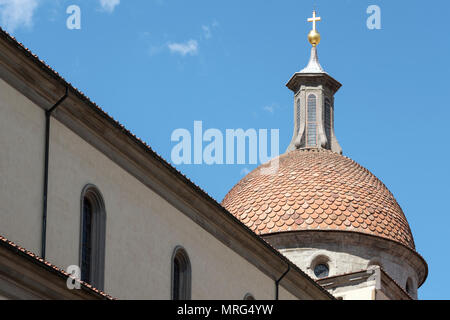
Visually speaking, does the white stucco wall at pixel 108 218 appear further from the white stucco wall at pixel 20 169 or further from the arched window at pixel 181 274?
the arched window at pixel 181 274

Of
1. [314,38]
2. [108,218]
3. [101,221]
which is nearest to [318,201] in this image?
[314,38]

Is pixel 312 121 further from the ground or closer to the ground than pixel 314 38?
closer to the ground

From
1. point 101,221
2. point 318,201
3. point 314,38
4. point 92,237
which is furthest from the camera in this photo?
point 314,38

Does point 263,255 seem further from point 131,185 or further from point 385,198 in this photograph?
point 385,198

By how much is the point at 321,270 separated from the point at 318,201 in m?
2.39

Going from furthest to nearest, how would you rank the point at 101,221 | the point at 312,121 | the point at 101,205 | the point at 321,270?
the point at 312,121 → the point at 321,270 → the point at 101,205 → the point at 101,221

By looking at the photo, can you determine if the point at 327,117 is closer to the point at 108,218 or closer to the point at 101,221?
the point at 108,218

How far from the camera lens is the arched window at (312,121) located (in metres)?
61.6

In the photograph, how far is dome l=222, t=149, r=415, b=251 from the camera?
179 ft

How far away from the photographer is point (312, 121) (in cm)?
6203

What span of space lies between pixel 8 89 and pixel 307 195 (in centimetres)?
2547
